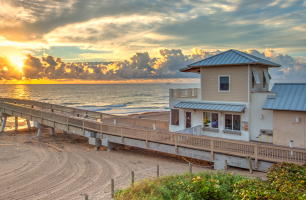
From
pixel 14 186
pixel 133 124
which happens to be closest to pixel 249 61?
pixel 133 124

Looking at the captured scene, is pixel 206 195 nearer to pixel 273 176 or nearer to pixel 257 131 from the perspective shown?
pixel 273 176

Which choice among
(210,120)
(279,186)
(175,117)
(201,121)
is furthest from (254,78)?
(279,186)

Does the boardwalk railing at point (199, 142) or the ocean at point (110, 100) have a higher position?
the boardwalk railing at point (199, 142)

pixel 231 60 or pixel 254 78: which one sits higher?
pixel 231 60

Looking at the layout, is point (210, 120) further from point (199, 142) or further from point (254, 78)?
point (254, 78)

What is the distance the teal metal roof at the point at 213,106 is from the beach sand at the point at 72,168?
12.4 feet

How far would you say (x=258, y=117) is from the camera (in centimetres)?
1497

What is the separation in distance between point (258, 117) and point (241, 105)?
52.1 inches

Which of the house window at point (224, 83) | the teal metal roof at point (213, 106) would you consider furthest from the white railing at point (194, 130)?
the house window at point (224, 83)

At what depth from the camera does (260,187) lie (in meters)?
7.13

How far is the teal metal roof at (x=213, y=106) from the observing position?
49.2ft

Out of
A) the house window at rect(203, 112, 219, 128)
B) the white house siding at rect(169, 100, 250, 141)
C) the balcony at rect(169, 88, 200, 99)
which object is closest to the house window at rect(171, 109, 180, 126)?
the white house siding at rect(169, 100, 250, 141)

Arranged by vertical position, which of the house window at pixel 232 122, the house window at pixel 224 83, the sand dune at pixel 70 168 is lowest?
the sand dune at pixel 70 168

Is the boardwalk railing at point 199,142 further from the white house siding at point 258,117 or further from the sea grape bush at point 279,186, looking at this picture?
the white house siding at point 258,117
